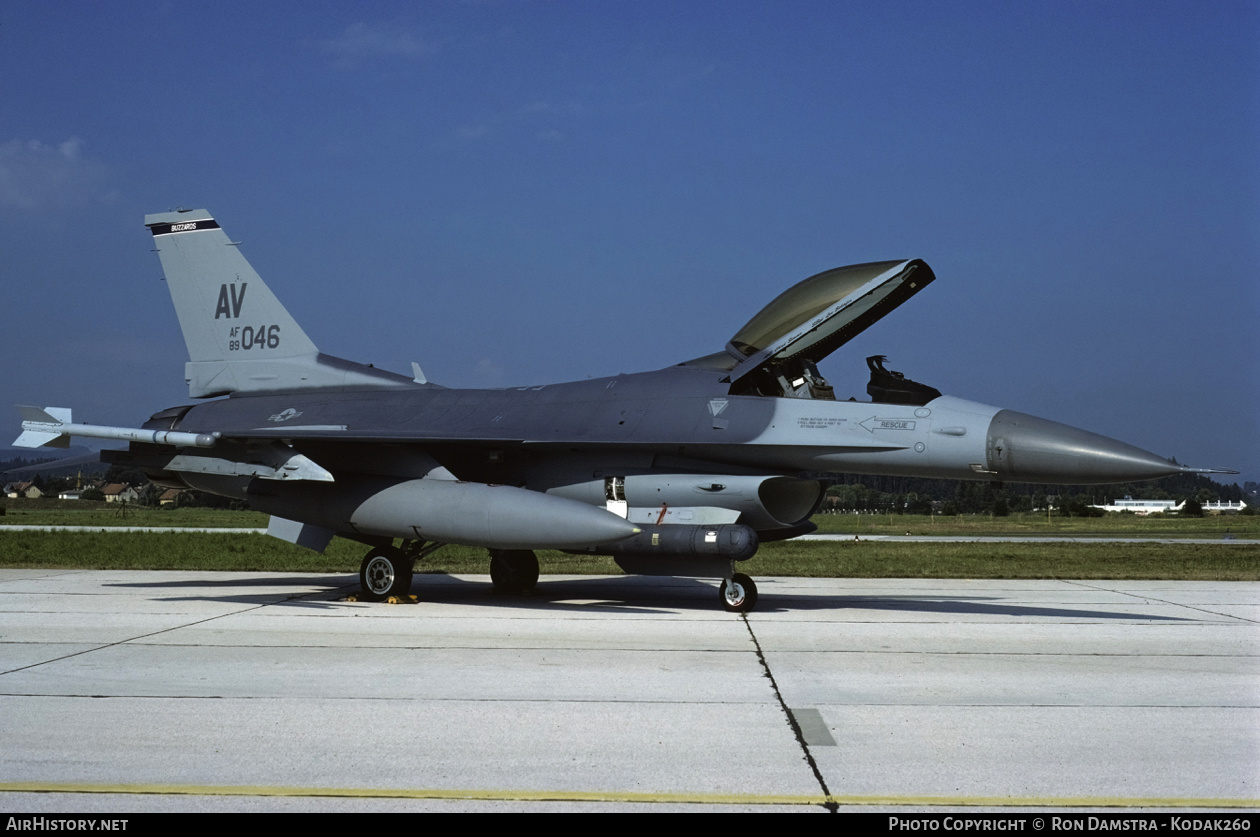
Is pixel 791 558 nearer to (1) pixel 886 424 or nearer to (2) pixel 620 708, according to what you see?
(1) pixel 886 424

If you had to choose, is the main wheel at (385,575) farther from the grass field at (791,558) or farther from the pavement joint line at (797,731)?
the pavement joint line at (797,731)

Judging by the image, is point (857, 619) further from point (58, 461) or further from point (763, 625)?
point (58, 461)

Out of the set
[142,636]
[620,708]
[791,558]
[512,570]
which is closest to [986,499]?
[791,558]

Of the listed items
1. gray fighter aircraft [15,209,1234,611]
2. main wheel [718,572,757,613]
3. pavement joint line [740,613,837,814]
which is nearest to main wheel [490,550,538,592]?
gray fighter aircraft [15,209,1234,611]

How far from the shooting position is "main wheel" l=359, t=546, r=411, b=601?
40.5 feet

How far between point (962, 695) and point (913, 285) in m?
5.38

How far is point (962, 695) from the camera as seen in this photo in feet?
22.0

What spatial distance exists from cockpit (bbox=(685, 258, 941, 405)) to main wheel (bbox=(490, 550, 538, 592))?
12.9 feet

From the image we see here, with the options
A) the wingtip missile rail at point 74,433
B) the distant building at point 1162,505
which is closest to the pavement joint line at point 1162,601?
the wingtip missile rail at point 74,433

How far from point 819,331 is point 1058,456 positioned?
270 cm

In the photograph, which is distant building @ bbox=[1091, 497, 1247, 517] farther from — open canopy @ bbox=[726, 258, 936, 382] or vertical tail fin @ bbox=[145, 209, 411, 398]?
vertical tail fin @ bbox=[145, 209, 411, 398]

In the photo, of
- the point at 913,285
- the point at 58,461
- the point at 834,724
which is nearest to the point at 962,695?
the point at 834,724

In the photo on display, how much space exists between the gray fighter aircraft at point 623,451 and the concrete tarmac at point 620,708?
970 millimetres

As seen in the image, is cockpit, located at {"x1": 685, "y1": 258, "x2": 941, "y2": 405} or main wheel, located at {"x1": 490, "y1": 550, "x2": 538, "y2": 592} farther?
main wheel, located at {"x1": 490, "y1": 550, "x2": 538, "y2": 592}
